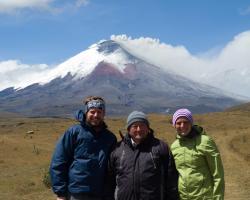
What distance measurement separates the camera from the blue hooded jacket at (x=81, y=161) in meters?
6.56

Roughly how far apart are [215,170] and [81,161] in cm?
169

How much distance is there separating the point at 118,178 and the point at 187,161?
89 cm

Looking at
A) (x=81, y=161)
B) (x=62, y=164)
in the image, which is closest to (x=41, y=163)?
(x=62, y=164)

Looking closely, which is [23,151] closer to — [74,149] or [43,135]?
[43,135]

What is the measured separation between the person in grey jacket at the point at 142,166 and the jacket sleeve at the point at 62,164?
596 millimetres

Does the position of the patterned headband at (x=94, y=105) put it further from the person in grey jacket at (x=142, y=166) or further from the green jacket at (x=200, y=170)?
the green jacket at (x=200, y=170)

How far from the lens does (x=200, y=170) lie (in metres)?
6.48

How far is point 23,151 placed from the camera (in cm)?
3086

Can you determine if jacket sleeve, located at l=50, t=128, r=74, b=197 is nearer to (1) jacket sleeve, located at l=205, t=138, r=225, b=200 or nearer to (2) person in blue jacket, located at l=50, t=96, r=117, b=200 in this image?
(2) person in blue jacket, located at l=50, t=96, r=117, b=200

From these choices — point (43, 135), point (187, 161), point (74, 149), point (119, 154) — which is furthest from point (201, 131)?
point (43, 135)

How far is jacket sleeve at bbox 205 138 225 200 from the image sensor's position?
20.9 ft

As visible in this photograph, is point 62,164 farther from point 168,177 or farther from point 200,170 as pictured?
point 200,170

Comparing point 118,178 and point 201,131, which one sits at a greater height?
point 201,131

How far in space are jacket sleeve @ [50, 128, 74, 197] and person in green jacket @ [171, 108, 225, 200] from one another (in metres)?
1.36
